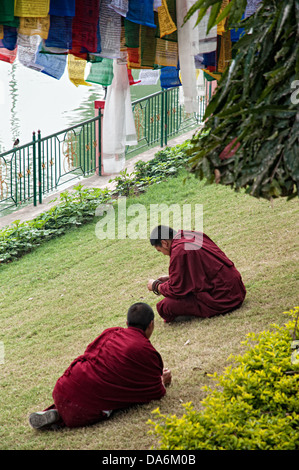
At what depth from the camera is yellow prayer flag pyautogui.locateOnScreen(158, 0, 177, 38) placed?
6027 millimetres

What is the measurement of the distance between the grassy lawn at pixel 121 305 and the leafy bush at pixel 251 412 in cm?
57

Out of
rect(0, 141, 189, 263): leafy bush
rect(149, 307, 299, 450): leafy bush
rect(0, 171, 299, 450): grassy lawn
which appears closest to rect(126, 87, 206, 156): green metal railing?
rect(0, 141, 189, 263): leafy bush

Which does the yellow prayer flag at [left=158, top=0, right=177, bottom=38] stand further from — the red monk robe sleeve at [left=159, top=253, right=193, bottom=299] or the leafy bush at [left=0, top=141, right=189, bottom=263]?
the leafy bush at [left=0, top=141, right=189, bottom=263]

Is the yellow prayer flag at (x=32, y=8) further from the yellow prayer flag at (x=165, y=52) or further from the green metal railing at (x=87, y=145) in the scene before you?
the green metal railing at (x=87, y=145)

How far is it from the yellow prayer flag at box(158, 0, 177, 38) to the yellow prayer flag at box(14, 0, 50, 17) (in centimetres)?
133

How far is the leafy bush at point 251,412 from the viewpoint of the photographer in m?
3.26

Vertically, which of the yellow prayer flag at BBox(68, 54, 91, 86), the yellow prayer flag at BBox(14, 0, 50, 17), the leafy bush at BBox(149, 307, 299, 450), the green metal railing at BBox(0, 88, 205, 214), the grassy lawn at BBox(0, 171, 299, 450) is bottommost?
the grassy lawn at BBox(0, 171, 299, 450)

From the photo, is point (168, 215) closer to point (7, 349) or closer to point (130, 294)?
point (130, 294)

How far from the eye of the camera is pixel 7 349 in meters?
6.52

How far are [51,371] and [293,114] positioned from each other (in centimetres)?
379

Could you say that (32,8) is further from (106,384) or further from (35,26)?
(106,384)

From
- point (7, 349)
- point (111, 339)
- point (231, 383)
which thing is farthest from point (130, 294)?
point (231, 383)

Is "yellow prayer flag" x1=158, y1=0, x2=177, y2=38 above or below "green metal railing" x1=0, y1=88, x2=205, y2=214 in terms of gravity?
above

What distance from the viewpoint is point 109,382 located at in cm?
447
